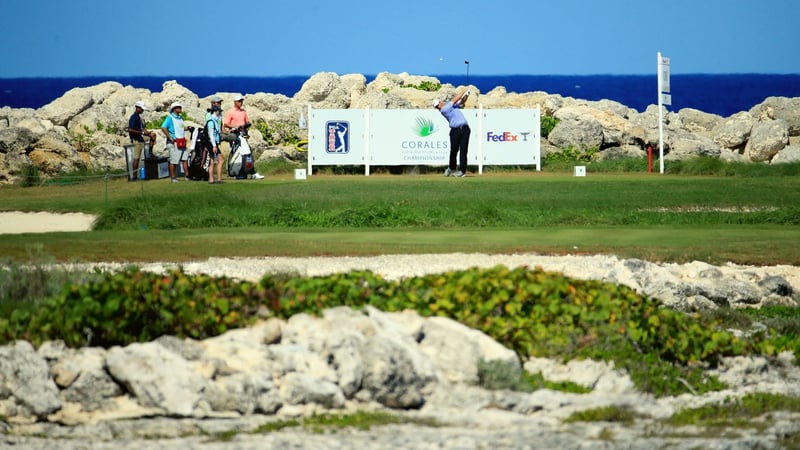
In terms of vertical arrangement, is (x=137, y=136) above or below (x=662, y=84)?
below

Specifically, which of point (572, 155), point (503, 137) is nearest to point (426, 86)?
point (572, 155)

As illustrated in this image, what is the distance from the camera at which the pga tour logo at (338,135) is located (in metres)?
36.1

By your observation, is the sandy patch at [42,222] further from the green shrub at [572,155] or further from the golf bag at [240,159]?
the green shrub at [572,155]

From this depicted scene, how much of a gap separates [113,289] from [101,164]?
2613cm

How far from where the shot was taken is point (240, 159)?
112ft

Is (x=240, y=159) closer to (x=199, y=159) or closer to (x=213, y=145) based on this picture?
(x=199, y=159)

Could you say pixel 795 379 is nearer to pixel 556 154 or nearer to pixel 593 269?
pixel 593 269

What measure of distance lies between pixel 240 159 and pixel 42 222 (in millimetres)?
8561

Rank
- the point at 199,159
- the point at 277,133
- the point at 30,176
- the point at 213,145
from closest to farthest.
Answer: the point at 213,145 < the point at 199,159 < the point at 30,176 < the point at 277,133

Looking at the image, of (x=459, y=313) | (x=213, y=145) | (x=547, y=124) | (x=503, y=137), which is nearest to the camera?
(x=459, y=313)

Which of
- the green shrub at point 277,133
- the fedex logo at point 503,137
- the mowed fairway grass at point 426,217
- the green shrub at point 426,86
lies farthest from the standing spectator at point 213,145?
the green shrub at point 426,86

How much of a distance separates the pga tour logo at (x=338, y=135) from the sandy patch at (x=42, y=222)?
10.4 metres

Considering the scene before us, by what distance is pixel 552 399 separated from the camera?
39.5 feet

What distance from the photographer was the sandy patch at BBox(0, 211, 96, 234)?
25.1m
